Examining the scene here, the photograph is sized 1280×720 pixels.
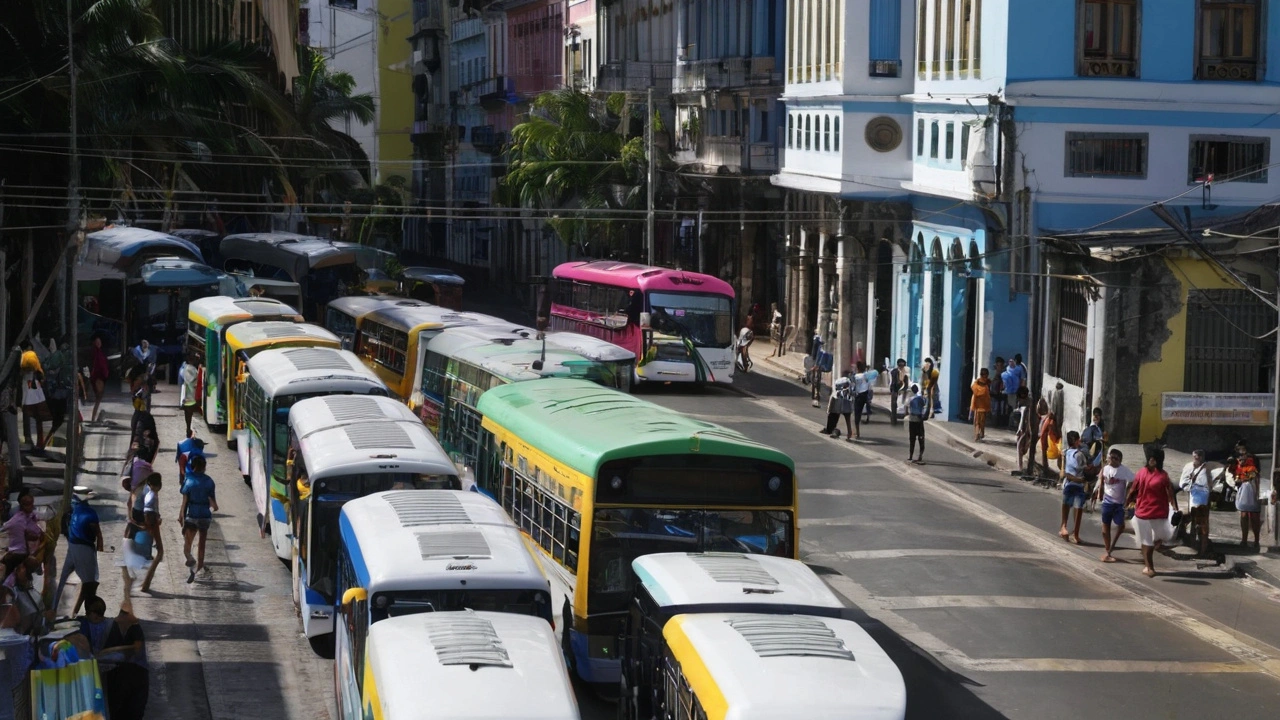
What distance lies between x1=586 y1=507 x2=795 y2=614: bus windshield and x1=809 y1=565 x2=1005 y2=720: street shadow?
3.62ft

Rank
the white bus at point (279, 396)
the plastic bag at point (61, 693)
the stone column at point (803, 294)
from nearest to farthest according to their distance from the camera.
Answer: the plastic bag at point (61, 693), the white bus at point (279, 396), the stone column at point (803, 294)

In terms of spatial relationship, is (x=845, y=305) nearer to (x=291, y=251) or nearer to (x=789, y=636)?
(x=291, y=251)

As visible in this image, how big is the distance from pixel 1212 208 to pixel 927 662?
18681 mm

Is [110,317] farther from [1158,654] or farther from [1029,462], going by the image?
[1158,654]

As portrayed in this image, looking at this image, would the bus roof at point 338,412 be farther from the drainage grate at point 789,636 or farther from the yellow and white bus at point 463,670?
the drainage grate at point 789,636

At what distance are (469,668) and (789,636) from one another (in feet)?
6.87

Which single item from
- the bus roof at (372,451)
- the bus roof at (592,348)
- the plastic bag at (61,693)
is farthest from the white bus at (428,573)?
the bus roof at (592,348)

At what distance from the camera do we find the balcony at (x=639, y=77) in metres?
56.0

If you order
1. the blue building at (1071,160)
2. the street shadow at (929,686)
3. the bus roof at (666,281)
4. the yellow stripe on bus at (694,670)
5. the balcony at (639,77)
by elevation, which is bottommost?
the street shadow at (929,686)

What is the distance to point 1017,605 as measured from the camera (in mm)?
18859

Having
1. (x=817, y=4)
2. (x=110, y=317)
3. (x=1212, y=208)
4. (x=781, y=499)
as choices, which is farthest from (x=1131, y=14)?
(x=110, y=317)

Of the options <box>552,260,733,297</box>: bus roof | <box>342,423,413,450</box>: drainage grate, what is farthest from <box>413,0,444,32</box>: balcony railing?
<box>342,423,413,450</box>: drainage grate

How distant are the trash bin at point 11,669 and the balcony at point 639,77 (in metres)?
44.2

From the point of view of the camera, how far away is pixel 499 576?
40.3 ft
